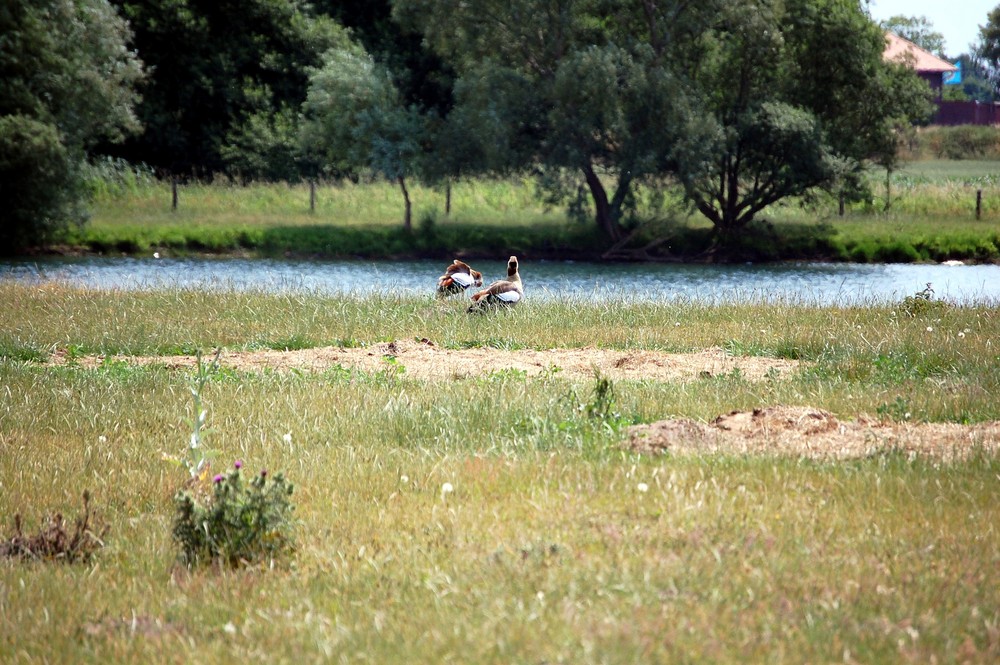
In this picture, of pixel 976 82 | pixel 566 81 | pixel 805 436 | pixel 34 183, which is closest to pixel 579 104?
pixel 566 81

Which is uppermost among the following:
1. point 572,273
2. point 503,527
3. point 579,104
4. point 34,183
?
point 579,104

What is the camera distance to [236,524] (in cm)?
594

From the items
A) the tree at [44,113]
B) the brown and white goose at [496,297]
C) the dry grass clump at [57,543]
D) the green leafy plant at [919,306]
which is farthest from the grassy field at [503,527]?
the tree at [44,113]

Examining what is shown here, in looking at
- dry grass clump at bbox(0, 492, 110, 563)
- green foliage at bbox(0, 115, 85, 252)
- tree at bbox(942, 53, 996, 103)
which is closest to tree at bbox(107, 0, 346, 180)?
green foliage at bbox(0, 115, 85, 252)

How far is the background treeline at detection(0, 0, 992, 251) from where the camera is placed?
36.2 m

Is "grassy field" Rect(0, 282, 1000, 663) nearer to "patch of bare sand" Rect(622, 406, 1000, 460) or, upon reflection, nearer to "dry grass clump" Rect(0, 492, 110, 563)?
"dry grass clump" Rect(0, 492, 110, 563)

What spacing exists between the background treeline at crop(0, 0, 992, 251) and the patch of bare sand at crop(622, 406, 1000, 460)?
94.0 ft

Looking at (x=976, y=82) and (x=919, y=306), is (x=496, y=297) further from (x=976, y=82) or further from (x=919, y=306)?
(x=976, y=82)

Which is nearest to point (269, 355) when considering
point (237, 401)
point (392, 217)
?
point (237, 401)

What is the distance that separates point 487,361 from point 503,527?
683cm

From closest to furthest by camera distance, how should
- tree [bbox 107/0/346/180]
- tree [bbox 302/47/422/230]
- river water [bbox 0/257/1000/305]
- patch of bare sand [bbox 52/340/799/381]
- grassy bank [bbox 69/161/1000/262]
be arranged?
patch of bare sand [bbox 52/340/799/381], river water [bbox 0/257/1000/305], grassy bank [bbox 69/161/1000/262], tree [bbox 302/47/422/230], tree [bbox 107/0/346/180]

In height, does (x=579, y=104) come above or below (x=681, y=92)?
below

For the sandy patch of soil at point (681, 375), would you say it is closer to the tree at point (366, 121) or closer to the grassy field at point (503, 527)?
the grassy field at point (503, 527)

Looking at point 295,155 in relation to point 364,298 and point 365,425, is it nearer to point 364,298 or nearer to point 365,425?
point 364,298
